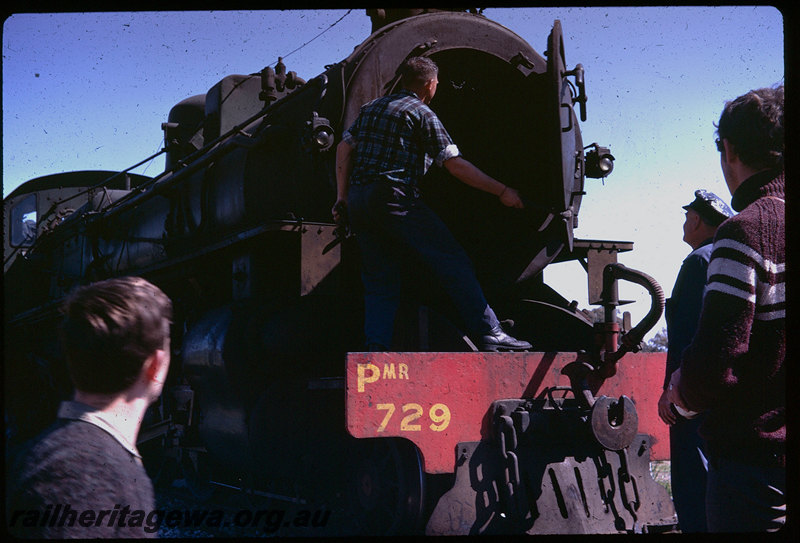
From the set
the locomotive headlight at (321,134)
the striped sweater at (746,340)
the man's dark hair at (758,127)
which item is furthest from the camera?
the locomotive headlight at (321,134)

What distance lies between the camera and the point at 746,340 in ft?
6.03

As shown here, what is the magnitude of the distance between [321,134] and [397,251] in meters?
0.71

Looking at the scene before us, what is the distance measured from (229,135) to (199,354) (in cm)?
134

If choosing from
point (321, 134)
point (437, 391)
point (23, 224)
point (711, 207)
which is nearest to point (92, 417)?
point (437, 391)

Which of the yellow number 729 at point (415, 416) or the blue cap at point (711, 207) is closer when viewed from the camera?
the yellow number 729 at point (415, 416)

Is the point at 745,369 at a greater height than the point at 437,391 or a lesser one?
greater

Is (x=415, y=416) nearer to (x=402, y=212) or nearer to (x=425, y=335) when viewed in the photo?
(x=425, y=335)

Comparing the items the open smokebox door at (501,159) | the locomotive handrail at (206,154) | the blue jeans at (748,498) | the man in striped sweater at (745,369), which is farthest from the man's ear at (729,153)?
the locomotive handrail at (206,154)

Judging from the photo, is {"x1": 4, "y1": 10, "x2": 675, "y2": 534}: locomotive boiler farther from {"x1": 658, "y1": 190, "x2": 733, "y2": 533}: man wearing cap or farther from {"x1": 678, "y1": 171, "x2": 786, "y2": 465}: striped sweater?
{"x1": 678, "y1": 171, "x2": 786, "y2": 465}: striped sweater

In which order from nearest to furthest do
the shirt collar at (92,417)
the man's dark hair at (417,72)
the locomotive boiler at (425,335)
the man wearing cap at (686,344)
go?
the shirt collar at (92,417) → the locomotive boiler at (425,335) → the man wearing cap at (686,344) → the man's dark hair at (417,72)

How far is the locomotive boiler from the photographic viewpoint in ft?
10.6

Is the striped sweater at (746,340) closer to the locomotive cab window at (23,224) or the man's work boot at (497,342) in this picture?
the man's work boot at (497,342)

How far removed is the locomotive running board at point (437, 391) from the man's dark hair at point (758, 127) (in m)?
1.51

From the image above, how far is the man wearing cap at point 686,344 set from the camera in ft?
11.4
